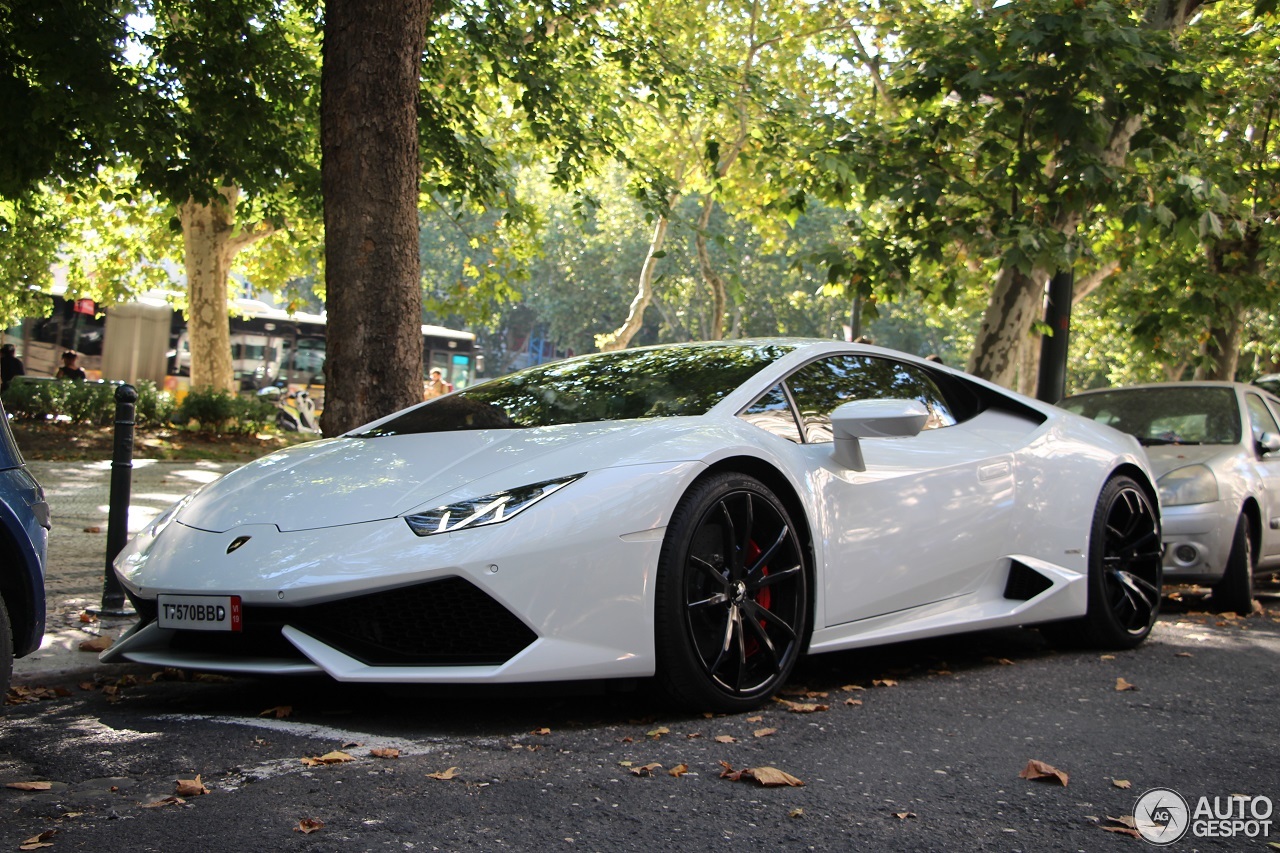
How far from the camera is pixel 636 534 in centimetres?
389

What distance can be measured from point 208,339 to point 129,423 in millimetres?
19090

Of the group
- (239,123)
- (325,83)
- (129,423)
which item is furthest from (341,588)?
(239,123)

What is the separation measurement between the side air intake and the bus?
97.1 ft

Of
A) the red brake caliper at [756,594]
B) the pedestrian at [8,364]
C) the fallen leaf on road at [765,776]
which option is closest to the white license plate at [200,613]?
the fallen leaf on road at [765,776]

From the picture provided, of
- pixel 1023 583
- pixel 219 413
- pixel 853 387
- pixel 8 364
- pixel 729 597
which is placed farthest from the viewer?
pixel 8 364

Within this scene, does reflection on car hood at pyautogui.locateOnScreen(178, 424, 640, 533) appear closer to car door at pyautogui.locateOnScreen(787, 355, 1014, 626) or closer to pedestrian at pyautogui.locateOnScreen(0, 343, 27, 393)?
car door at pyautogui.locateOnScreen(787, 355, 1014, 626)

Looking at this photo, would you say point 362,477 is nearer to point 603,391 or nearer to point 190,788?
point 603,391

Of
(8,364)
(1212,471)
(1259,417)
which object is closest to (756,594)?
(1212,471)

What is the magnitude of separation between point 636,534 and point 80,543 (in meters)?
5.91

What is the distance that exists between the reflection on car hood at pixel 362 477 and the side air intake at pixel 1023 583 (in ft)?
6.93

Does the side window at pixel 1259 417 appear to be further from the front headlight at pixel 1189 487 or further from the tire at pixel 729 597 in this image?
the tire at pixel 729 597

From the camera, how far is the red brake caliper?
4289mm

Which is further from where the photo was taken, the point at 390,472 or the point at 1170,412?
the point at 1170,412

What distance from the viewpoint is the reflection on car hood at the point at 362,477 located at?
3957 mm
